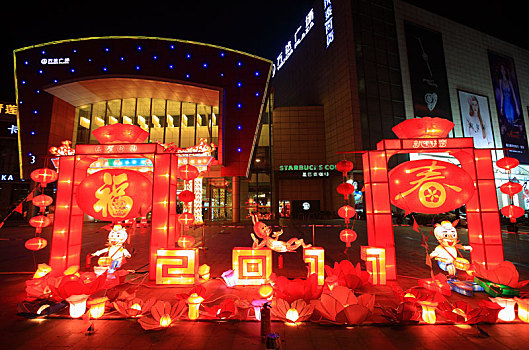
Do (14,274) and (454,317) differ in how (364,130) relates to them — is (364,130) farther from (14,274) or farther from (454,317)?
(14,274)

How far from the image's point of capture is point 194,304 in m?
4.21

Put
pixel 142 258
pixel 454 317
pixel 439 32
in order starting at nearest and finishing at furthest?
pixel 454 317 → pixel 142 258 → pixel 439 32

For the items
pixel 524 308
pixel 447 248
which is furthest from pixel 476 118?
pixel 524 308

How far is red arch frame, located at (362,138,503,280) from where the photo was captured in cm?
577

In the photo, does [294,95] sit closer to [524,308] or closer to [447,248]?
[447,248]

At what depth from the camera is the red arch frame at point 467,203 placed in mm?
5773

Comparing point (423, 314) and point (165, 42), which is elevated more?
point (165, 42)

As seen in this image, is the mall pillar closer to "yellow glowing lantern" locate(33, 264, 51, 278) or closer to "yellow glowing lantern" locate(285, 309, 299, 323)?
"yellow glowing lantern" locate(33, 264, 51, 278)

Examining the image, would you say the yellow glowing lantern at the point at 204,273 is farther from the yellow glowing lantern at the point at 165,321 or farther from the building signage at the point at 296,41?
the building signage at the point at 296,41

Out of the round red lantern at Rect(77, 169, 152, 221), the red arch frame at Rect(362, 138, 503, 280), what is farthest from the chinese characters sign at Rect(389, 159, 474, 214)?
the round red lantern at Rect(77, 169, 152, 221)

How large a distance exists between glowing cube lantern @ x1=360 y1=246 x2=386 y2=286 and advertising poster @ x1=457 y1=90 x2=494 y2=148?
36.0 meters

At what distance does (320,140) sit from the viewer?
3112 cm

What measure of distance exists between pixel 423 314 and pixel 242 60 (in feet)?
70.5

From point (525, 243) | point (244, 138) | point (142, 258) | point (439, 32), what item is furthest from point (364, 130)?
point (142, 258)
